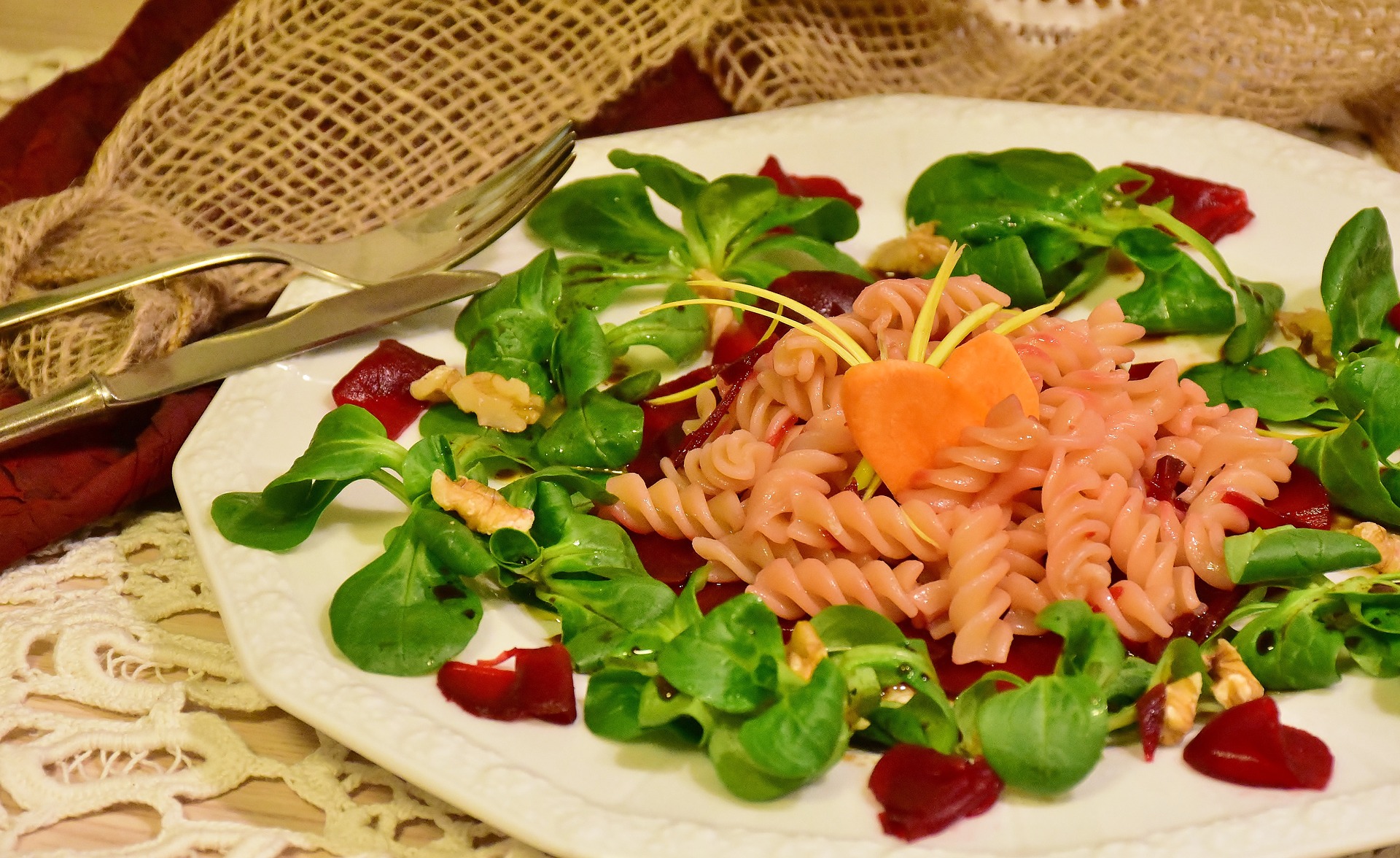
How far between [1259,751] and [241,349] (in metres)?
1.89

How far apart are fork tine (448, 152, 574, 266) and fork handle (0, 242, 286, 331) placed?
1.27 feet

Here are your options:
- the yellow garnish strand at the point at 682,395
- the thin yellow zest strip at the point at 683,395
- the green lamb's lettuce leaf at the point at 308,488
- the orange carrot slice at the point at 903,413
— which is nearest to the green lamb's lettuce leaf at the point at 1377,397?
the orange carrot slice at the point at 903,413

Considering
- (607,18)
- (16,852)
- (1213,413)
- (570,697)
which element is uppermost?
(607,18)

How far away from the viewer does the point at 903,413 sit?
206 cm

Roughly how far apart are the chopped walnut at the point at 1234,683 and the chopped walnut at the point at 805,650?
562 mm

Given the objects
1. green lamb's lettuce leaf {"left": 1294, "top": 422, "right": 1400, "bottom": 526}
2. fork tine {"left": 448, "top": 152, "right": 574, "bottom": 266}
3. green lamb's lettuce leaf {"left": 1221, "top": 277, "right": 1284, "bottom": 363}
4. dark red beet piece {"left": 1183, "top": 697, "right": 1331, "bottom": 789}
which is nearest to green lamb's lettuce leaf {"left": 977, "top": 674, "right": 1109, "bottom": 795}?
dark red beet piece {"left": 1183, "top": 697, "right": 1331, "bottom": 789}

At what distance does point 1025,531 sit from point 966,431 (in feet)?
0.62

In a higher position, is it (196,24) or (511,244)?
(196,24)

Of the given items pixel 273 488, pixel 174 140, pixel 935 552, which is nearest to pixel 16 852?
pixel 273 488

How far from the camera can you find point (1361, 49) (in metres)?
3.25

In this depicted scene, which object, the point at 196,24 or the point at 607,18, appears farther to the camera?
the point at 196,24

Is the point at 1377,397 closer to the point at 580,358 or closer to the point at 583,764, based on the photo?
the point at 580,358

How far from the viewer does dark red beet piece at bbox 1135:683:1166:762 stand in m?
1.68

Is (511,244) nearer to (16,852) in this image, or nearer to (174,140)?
(174,140)
